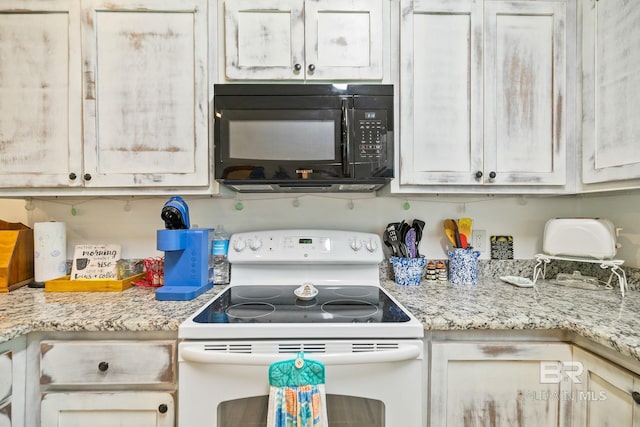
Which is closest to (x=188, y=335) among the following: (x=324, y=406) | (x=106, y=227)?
(x=324, y=406)

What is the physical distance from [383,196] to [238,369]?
3.56ft

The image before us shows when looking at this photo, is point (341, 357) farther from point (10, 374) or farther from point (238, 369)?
point (10, 374)

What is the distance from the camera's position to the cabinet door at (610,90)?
1.17 m

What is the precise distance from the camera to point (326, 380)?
925 mm

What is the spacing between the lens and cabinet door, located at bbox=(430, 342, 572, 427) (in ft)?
3.30

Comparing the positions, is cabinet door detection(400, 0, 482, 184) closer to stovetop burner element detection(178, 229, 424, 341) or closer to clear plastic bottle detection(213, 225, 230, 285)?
stovetop burner element detection(178, 229, 424, 341)

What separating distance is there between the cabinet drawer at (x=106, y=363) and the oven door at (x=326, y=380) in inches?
4.0

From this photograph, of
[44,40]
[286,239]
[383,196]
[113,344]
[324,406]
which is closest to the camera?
[324,406]

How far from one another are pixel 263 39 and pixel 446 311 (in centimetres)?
131

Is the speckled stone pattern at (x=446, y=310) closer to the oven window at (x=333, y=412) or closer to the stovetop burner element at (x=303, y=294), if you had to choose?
the stovetop burner element at (x=303, y=294)

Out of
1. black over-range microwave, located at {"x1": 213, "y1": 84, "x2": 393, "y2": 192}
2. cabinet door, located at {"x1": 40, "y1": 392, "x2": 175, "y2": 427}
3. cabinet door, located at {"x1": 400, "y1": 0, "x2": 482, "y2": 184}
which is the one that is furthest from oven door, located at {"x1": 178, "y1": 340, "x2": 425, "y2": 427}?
cabinet door, located at {"x1": 400, "y1": 0, "x2": 482, "y2": 184}

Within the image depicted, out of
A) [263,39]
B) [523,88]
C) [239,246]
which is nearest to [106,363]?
[239,246]

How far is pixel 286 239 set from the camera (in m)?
1.54

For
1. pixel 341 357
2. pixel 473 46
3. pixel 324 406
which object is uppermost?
pixel 473 46
